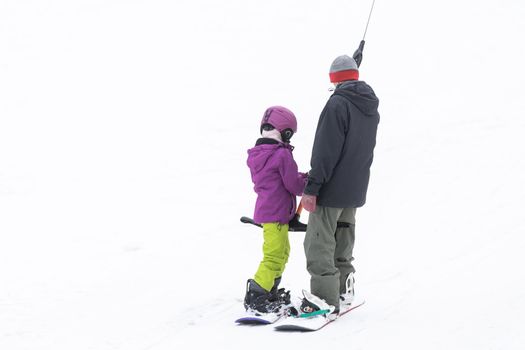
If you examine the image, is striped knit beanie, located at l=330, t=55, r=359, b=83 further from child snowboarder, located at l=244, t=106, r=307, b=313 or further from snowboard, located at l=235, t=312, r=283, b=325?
snowboard, located at l=235, t=312, r=283, b=325

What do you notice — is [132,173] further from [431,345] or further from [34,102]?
[431,345]

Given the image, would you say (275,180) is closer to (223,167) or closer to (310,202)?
(310,202)

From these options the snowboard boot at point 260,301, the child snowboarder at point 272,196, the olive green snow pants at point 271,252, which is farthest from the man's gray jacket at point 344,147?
the snowboard boot at point 260,301

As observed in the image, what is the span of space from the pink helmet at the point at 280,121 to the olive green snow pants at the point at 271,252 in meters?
0.69

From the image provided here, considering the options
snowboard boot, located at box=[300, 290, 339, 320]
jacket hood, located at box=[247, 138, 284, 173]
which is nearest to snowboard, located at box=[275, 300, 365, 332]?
snowboard boot, located at box=[300, 290, 339, 320]

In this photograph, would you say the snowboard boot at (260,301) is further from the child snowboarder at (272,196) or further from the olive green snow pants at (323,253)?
the olive green snow pants at (323,253)

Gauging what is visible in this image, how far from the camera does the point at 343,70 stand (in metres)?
4.87

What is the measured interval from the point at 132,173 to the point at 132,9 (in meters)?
10.6

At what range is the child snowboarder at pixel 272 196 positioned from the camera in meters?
4.90

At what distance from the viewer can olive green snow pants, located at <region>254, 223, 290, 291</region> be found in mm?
4949

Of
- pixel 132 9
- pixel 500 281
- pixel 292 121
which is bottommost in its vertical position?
pixel 500 281

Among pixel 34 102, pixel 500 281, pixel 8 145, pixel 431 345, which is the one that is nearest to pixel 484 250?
pixel 500 281

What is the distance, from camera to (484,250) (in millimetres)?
6668

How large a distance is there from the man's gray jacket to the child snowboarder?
238 millimetres
